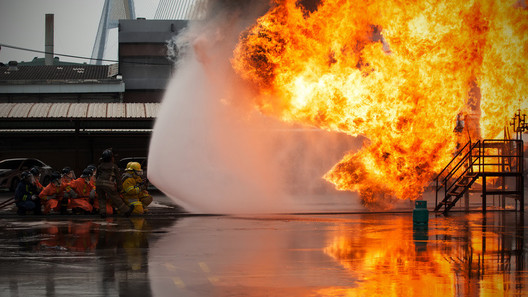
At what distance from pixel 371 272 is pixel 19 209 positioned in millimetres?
13099

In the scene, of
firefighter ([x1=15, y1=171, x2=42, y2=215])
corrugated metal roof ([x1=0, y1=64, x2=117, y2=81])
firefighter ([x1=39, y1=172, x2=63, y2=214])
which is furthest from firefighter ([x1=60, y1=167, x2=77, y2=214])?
corrugated metal roof ([x1=0, y1=64, x2=117, y2=81])

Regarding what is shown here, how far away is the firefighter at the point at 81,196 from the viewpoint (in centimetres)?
2059

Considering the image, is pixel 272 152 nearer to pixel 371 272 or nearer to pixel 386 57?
pixel 386 57

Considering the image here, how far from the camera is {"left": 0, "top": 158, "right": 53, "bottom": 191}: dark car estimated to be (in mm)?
33625

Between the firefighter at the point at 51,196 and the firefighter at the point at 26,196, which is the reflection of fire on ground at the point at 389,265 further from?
the firefighter at the point at 26,196

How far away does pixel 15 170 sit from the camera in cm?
3438

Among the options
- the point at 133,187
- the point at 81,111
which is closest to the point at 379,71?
the point at 133,187

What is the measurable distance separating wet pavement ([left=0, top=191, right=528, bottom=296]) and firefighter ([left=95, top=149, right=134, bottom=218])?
918 mm

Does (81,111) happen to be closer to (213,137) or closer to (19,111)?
(19,111)

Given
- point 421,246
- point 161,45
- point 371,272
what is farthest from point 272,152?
point 161,45

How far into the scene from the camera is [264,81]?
2047 centimetres

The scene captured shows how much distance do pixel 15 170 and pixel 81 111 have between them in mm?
4835

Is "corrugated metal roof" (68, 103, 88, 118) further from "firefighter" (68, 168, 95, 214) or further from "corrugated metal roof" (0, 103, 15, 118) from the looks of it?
"firefighter" (68, 168, 95, 214)

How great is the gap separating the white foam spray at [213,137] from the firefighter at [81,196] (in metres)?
2.13
